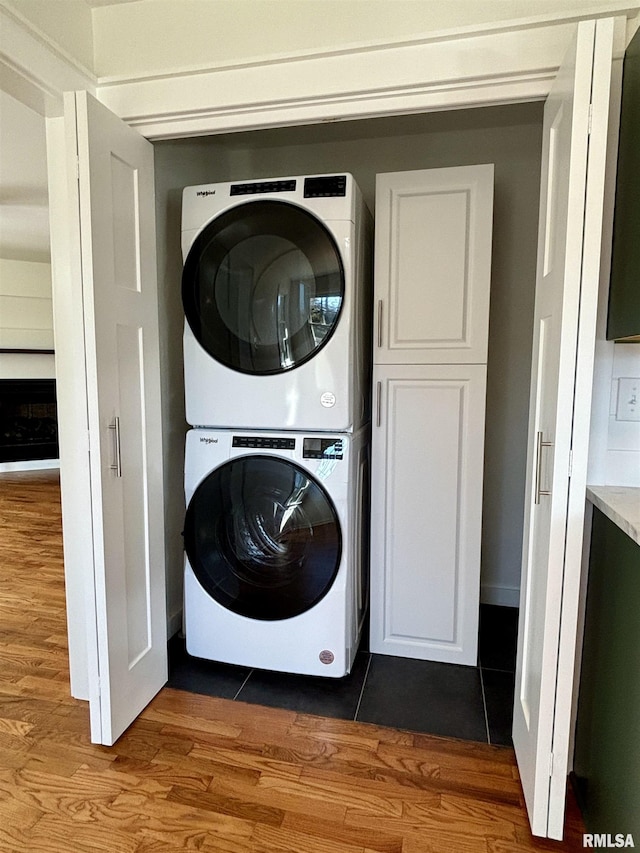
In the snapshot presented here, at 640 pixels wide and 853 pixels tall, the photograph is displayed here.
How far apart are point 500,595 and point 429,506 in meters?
0.89

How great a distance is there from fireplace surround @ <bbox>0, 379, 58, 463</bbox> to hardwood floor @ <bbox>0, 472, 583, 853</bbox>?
455 cm

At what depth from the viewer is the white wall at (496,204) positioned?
2.22 metres

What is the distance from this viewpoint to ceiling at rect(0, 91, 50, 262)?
2.42 meters

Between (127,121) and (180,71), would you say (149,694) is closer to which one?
(127,121)

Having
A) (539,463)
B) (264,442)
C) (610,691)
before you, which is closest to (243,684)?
(264,442)

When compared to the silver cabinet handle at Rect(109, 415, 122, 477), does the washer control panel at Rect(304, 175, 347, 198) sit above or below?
above

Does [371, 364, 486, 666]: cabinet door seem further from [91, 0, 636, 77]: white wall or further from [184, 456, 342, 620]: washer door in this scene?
[91, 0, 636, 77]: white wall

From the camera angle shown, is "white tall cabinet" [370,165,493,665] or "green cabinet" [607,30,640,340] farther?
"white tall cabinet" [370,165,493,665]

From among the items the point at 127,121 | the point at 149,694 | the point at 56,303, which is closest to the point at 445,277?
the point at 127,121

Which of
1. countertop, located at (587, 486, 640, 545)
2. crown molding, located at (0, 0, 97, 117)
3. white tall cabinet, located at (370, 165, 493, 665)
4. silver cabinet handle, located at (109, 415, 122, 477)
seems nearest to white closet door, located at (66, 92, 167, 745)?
silver cabinet handle, located at (109, 415, 122, 477)

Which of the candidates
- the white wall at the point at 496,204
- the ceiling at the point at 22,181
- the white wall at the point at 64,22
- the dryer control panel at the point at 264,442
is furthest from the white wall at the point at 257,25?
the dryer control panel at the point at 264,442

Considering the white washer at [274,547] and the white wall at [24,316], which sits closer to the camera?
the white washer at [274,547]

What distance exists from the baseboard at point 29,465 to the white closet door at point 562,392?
5708 mm

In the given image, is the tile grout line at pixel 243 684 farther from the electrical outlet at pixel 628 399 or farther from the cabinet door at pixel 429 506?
the electrical outlet at pixel 628 399
